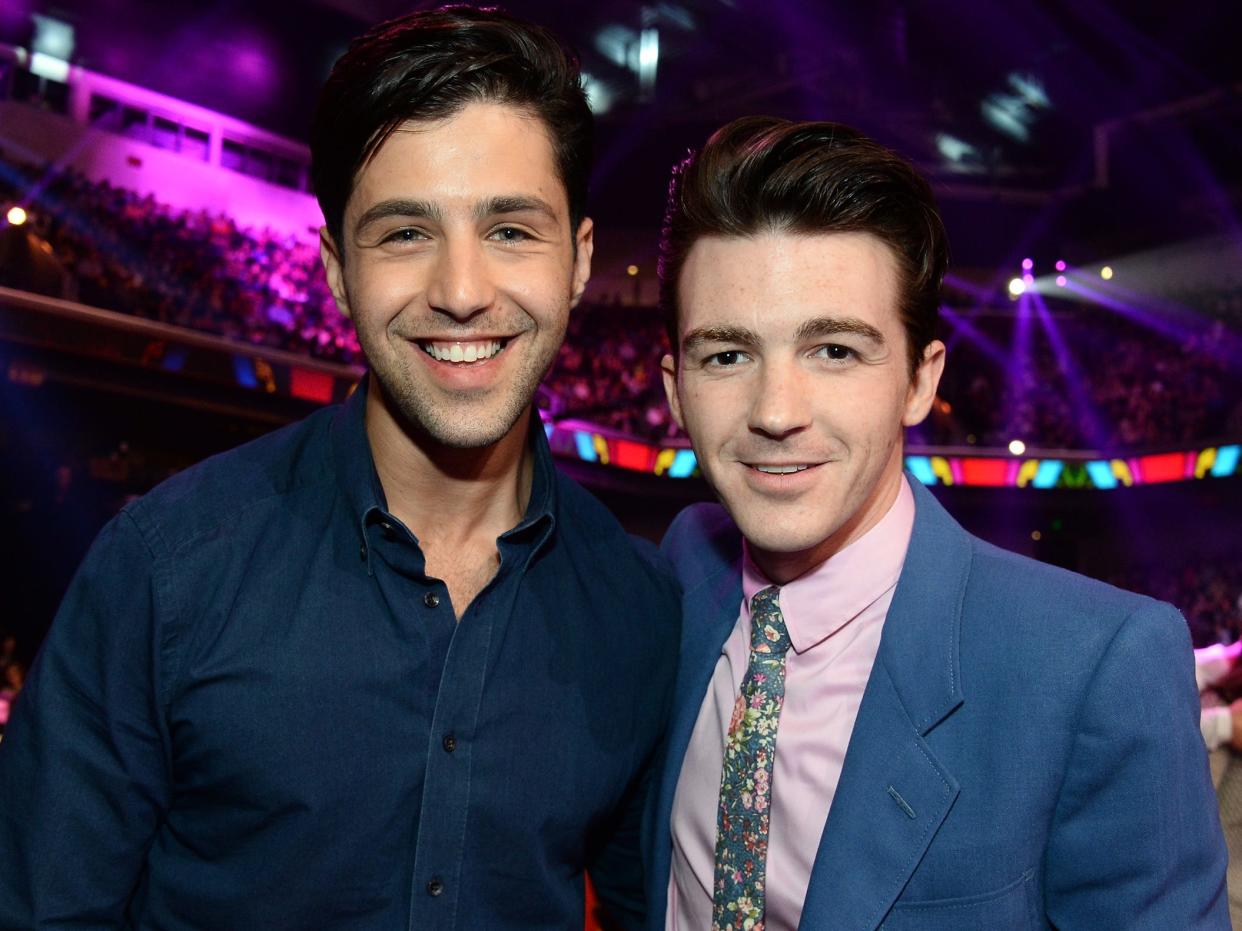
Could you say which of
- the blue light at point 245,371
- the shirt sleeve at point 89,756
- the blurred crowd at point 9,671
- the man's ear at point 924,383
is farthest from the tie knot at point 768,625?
the blue light at point 245,371

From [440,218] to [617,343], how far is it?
15.6 m

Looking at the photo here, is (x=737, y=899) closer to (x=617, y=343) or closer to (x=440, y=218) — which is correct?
(x=440, y=218)

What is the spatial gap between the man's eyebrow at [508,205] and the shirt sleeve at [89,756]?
2.49 feet

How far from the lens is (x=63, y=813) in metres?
1.60

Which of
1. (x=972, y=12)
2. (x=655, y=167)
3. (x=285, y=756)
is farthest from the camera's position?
(x=655, y=167)

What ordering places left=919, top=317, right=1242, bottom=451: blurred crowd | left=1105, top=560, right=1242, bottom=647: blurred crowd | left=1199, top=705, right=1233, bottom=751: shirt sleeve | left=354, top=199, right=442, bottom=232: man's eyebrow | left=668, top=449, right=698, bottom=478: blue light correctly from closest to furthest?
1. left=354, top=199, right=442, bottom=232: man's eyebrow
2. left=1199, top=705, right=1233, bottom=751: shirt sleeve
3. left=1105, top=560, right=1242, bottom=647: blurred crowd
4. left=668, top=449, right=698, bottom=478: blue light
5. left=919, top=317, right=1242, bottom=451: blurred crowd

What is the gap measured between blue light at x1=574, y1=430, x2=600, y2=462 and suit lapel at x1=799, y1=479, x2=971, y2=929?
1217 cm

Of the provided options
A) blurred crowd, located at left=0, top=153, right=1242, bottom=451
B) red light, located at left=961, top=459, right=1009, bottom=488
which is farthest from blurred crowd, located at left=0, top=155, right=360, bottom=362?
red light, located at left=961, top=459, right=1009, bottom=488

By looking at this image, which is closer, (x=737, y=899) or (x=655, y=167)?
(x=737, y=899)

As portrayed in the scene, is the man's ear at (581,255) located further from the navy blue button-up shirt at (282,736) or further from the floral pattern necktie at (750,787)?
the floral pattern necktie at (750,787)

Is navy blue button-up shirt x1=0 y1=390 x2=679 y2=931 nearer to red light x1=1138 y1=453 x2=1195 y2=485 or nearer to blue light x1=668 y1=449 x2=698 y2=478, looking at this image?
blue light x1=668 y1=449 x2=698 y2=478

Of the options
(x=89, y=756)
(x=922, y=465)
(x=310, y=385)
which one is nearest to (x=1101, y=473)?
(x=922, y=465)

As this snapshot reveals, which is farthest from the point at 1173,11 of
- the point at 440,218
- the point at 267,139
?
the point at 440,218

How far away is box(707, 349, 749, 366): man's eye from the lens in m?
1.79
